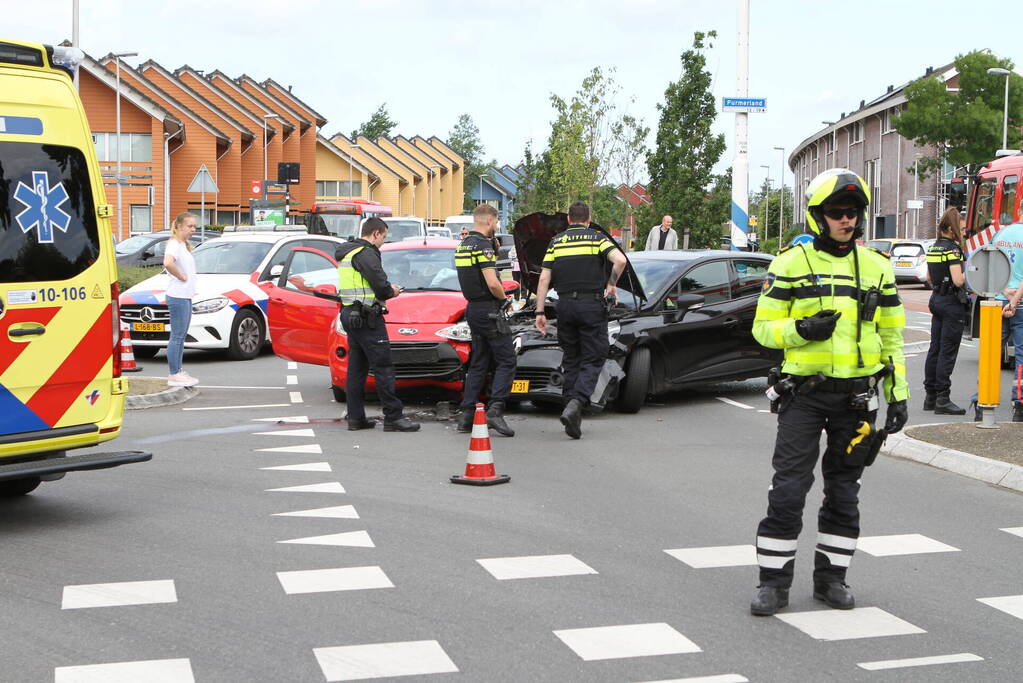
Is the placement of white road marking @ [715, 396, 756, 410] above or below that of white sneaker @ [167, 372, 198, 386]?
below

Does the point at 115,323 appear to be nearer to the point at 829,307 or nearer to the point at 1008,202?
the point at 829,307

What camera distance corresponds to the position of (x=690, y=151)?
36.7 meters

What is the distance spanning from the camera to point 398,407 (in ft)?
36.7

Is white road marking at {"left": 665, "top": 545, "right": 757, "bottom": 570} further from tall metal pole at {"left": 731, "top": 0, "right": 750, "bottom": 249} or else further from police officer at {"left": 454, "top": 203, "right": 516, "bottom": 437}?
tall metal pole at {"left": 731, "top": 0, "right": 750, "bottom": 249}

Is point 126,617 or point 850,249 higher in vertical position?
point 850,249

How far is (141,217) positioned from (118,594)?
180 ft

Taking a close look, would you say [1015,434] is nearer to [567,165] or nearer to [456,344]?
[456,344]

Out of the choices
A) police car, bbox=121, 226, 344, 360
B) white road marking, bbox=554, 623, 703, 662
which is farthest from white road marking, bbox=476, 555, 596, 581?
police car, bbox=121, 226, 344, 360

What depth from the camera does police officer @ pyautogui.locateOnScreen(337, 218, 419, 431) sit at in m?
11.1

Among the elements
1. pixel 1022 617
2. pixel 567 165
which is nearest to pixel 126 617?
pixel 1022 617

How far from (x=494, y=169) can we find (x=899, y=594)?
534 ft

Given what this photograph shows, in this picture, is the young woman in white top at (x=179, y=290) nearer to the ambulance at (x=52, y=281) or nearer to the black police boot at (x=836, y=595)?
the ambulance at (x=52, y=281)

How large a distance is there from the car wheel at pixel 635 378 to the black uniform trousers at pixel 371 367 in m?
2.22

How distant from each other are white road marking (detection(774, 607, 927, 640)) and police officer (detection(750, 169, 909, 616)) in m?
0.08
